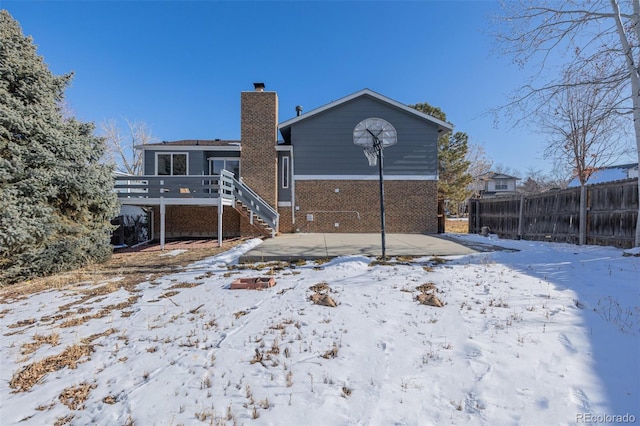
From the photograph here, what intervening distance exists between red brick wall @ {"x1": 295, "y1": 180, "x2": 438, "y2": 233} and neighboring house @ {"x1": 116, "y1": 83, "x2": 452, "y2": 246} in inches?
1.9

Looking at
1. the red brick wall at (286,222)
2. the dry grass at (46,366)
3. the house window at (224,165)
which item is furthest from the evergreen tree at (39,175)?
the red brick wall at (286,222)

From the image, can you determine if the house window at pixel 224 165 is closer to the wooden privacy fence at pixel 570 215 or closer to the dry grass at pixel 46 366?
the dry grass at pixel 46 366

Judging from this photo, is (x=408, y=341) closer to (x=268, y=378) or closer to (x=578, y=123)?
(x=268, y=378)

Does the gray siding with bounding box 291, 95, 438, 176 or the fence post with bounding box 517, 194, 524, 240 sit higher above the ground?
the gray siding with bounding box 291, 95, 438, 176

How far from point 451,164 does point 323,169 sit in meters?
14.7

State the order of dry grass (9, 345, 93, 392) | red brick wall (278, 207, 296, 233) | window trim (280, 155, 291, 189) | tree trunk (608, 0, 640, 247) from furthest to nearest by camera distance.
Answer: window trim (280, 155, 291, 189) < red brick wall (278, 207, 296, 233) < tree trunk (608, 0, 640, 247) < dry grass (9, 345, 93, 392)

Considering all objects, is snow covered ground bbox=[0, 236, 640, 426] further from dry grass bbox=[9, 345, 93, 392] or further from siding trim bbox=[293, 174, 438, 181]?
siding trim bbox=[293, 174, 438, 181]

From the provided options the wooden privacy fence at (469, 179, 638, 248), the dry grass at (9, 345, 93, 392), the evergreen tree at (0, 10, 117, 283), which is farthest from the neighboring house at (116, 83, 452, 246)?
the dry grass at (9, 345, 93, 392)

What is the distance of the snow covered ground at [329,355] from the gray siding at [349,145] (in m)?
9.72

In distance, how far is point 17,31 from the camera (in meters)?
5.92

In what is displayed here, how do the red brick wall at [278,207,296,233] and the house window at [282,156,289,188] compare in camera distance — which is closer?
the red brick wall at [278,207,296,233]

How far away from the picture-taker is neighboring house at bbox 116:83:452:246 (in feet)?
44.8

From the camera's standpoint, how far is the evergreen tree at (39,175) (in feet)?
17.3

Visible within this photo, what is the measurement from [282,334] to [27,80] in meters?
7.67
